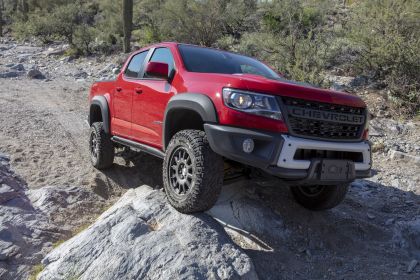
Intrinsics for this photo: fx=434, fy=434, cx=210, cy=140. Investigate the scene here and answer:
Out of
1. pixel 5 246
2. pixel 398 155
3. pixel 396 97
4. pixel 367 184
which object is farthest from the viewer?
pixel 396 97

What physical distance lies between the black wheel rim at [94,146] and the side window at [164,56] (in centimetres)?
157

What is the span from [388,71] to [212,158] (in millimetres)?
7417

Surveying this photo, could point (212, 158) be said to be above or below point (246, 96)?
below

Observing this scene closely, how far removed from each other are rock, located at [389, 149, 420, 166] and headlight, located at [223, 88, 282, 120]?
431 centimetres

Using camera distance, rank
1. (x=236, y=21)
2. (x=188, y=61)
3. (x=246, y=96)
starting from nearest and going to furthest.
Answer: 1. (x=246, y=96)
2. (x=188, y=61)
3. (x=236, y=21)

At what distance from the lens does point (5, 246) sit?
3.89 meters

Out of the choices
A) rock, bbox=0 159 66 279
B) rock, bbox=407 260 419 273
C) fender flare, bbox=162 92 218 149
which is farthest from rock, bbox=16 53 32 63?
rock, bbox=407 260 419 273

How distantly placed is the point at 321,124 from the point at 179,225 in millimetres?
1477

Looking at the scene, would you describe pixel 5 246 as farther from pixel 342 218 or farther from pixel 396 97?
pixel 396 97

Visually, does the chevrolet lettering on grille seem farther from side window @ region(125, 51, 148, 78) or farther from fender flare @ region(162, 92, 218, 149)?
side window @ region(125, 51, 148, 78)

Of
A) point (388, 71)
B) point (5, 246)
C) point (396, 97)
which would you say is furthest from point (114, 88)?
point (388, 71)

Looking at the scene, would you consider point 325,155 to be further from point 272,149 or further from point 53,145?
point 53,145

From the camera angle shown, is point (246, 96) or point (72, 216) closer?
point (246, 96)

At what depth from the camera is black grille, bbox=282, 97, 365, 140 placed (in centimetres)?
343
